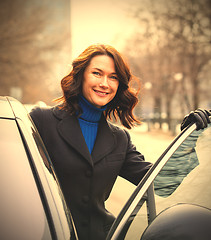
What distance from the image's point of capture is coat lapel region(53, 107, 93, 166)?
1983mm

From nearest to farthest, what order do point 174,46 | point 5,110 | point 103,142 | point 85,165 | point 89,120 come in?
point 5,110
point 85,165
point 103,142
point 89,120
point 174,46

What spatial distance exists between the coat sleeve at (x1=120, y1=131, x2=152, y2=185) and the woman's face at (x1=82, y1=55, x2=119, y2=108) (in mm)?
406

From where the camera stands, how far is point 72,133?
206cm

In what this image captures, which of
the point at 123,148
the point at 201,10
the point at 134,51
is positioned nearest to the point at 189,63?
the point at 201,10

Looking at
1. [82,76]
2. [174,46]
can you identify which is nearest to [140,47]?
[174,46]

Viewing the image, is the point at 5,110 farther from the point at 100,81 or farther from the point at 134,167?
the point at 134,167

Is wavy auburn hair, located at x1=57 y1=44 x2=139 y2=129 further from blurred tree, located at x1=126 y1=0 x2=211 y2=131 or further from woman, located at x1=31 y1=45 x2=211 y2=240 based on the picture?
blurred tree, located at x1=126 y1=0 x2=211 y2=131

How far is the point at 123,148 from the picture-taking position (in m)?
2.22

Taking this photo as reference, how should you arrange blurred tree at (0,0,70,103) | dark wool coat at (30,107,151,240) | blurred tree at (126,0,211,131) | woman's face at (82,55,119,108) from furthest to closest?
blurred tree at (0,0,70,103)
blurred tree at (126,0,211,131)
woman's face at (82,55,119,108)
dark wool coat at (30,107,151,240)

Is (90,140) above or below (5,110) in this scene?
below

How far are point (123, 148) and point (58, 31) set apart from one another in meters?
16.5

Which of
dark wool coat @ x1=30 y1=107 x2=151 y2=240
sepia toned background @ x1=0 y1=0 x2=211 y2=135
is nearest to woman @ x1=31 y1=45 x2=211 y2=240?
dark wool coat @ x1=30 y1=107 x2=151 y2=240

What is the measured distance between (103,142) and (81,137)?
0.17 metres

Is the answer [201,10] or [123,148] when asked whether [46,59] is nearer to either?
[201,10]
